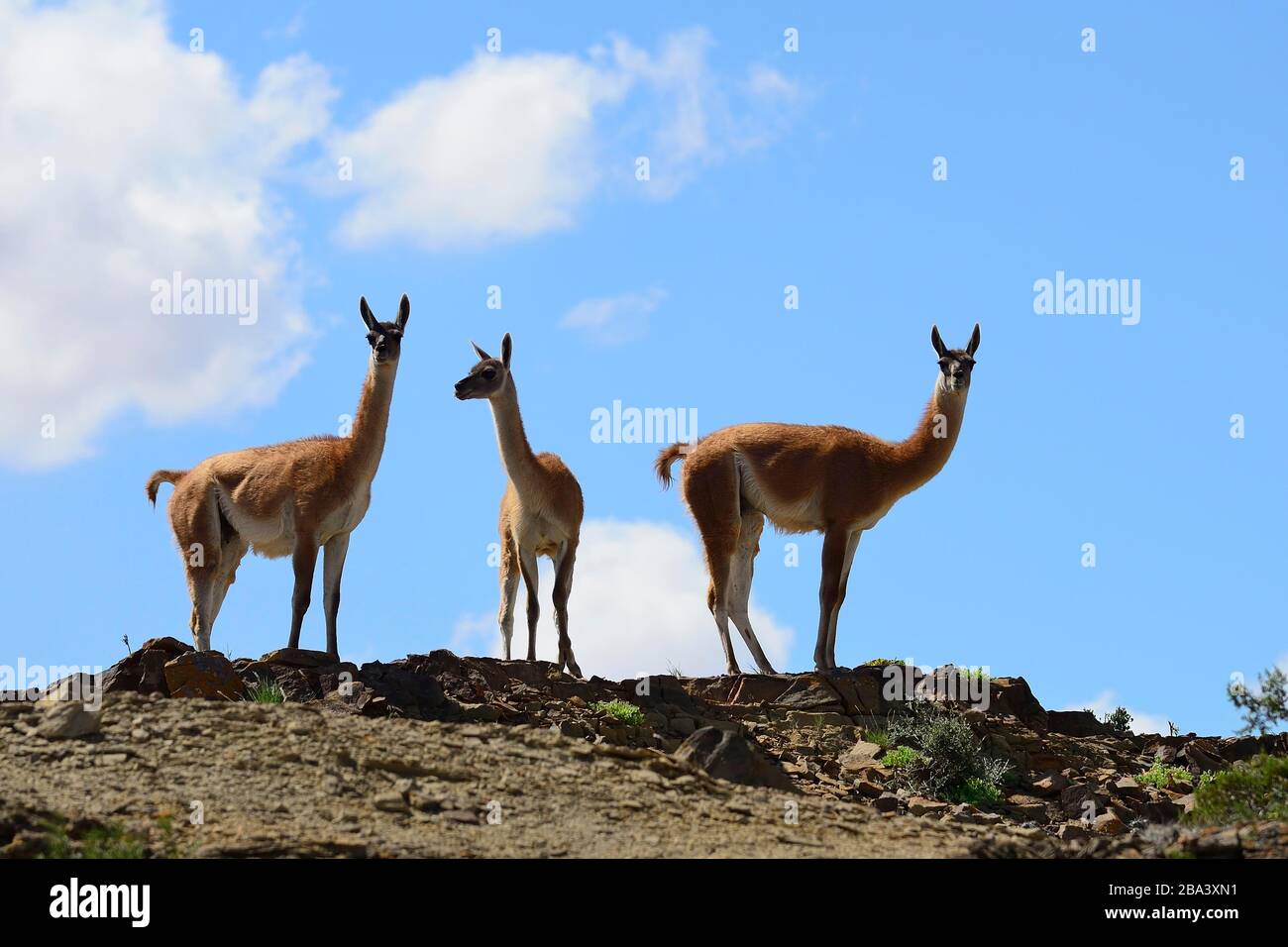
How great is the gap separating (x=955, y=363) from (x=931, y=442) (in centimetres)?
112

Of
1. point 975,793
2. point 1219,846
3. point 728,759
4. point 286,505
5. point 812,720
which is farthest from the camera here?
point 286,505

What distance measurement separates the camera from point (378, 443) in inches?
790

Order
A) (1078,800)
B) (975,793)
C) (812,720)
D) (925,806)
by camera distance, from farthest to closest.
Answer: (812,720) < (1078,800) < (975,793) < (925,806)

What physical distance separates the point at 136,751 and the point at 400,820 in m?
2.61

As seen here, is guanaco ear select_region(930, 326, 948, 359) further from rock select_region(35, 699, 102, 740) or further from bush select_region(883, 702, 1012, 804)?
rock select_region(35, 699, 102, 740)

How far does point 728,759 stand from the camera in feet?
48.0

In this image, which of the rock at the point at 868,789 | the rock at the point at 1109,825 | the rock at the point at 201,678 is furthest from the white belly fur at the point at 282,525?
the rock at the point at 1109,825

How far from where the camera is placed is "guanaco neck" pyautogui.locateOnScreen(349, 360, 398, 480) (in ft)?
65.4

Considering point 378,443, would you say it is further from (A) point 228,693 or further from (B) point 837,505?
(B) point 837,505

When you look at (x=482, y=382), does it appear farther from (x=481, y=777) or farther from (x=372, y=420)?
(x=481, y=777)

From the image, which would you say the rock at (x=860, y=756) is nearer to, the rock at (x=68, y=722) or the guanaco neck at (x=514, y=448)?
the guanaco neck at (x=514, y=448)

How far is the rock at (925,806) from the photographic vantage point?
17000mm

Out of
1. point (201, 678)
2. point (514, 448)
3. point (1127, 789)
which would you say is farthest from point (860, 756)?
point (201, 678)
